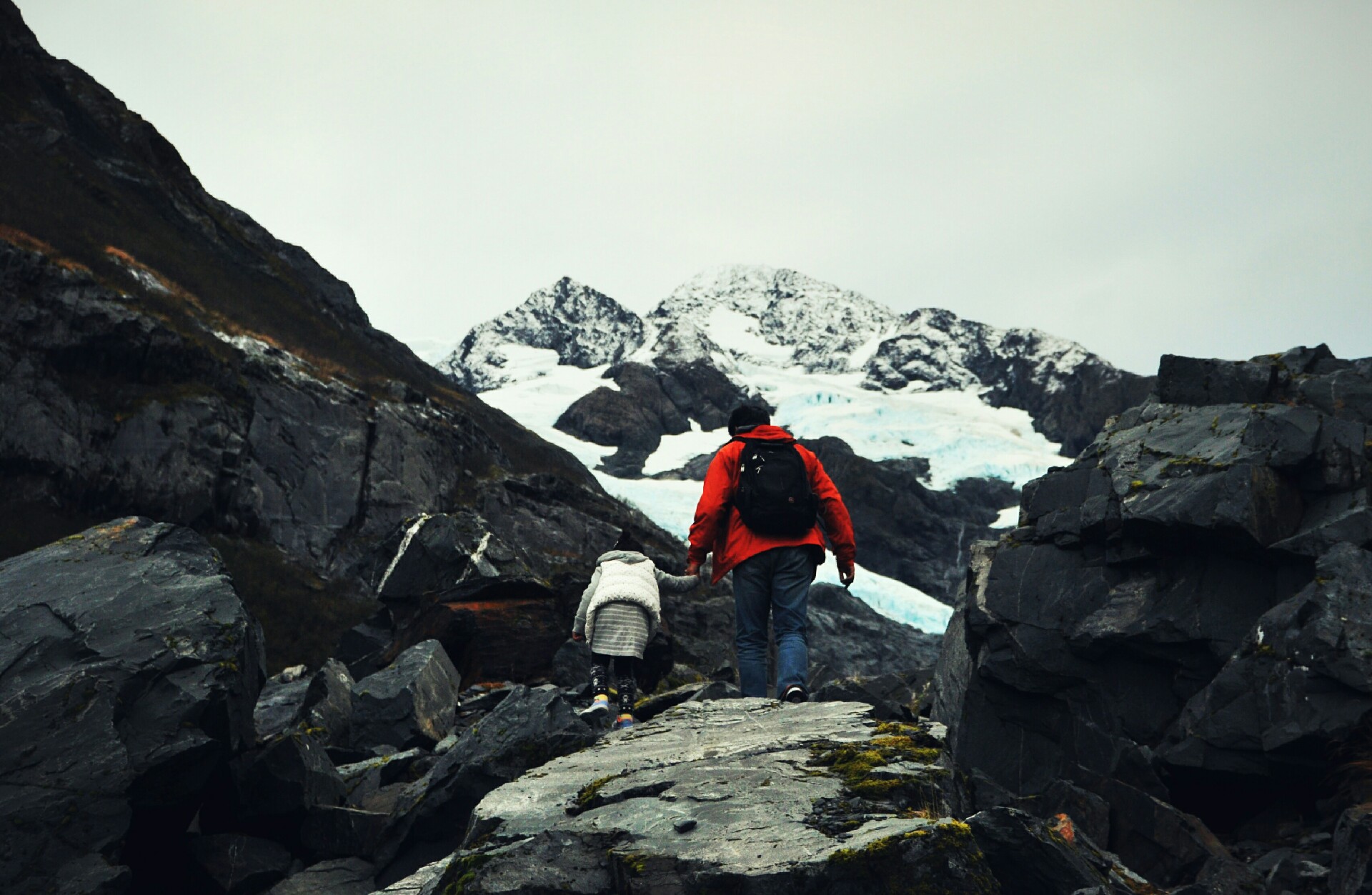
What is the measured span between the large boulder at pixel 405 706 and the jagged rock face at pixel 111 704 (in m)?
2.34

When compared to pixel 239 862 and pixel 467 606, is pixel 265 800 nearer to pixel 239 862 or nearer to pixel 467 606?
pixel 239 862

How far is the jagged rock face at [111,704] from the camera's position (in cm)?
480

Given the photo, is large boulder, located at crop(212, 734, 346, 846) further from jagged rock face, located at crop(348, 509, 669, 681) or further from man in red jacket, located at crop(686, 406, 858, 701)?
jagged rock face, located at crop(348, 509, 669, 681)

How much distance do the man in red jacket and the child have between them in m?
1.07

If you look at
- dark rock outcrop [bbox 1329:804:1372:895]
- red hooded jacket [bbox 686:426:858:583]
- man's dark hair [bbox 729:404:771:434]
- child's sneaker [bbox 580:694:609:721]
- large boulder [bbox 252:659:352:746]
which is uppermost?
man's dark hair [bbox 729:404:771:434]

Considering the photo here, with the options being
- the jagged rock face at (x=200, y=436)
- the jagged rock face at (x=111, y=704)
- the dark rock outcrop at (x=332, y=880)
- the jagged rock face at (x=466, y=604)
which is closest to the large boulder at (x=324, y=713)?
the jagged rock face at (x=111, y=704)

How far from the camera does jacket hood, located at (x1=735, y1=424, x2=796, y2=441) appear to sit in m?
7.12

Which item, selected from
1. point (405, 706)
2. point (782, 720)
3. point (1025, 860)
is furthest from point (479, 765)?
point (405, 706)

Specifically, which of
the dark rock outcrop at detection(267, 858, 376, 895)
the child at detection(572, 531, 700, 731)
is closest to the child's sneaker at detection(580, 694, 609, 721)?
the child at detection(572, 531, 700, 731)

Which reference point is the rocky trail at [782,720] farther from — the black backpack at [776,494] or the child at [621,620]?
the black backpack at [776,494]

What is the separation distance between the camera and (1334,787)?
22.6 feet

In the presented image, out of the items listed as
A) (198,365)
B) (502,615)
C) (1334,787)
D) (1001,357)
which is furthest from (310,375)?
(1001,357)

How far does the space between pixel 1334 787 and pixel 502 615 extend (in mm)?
9724

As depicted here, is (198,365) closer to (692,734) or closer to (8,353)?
(8,353)
